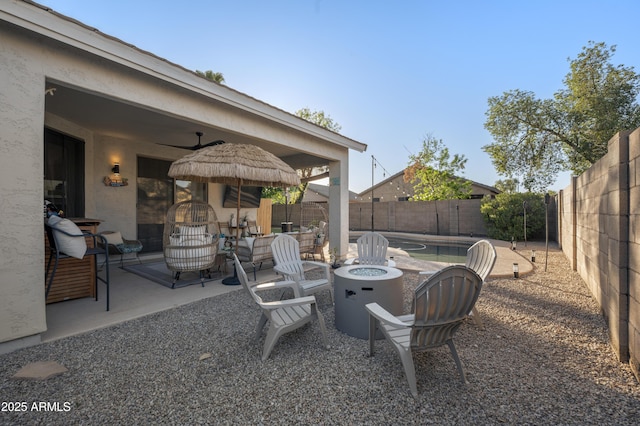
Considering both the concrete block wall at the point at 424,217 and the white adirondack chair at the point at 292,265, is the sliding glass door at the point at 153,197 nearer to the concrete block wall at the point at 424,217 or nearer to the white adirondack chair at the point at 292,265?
the white adirondack chair at the point at 292,265

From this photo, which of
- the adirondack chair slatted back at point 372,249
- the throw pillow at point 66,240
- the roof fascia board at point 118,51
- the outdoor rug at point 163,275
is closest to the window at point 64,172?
the outdoor rug at point 163,275

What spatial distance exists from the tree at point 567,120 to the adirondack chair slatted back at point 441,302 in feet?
55.0

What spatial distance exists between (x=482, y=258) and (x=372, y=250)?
1.73 metres

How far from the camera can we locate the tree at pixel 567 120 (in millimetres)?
13523

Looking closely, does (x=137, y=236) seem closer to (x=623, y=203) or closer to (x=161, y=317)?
(x=161, y=317)

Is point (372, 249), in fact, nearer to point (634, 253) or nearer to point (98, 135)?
point (634, 253)

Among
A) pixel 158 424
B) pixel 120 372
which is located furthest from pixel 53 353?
pixel 158 424

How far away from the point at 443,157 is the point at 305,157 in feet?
47.4

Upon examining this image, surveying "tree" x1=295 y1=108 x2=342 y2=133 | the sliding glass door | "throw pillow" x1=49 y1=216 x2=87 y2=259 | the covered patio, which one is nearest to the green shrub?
the covered patio

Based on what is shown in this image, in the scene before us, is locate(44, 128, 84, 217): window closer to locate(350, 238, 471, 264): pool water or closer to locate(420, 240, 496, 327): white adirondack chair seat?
locate(420, 240, 496, 327): white adirondack chair seat

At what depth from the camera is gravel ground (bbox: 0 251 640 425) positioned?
186 centimetres

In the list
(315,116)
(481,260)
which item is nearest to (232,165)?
(481,260)

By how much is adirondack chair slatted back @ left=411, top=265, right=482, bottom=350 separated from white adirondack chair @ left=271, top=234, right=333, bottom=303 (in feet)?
5.91

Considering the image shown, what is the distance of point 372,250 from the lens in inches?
191
